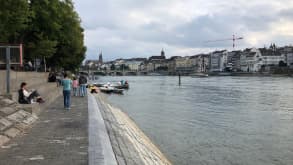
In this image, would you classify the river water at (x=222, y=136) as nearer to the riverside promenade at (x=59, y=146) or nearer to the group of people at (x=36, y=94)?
the group of people at (x=36, y=94)

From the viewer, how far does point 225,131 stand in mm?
28406

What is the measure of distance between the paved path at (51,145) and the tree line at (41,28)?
1363cm

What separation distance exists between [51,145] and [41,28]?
118 ft

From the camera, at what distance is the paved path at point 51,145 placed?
390 inches

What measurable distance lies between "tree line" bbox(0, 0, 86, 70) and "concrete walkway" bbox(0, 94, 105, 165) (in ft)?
45.0

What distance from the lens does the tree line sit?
28.7m

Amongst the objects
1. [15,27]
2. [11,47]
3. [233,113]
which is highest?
[15,27]

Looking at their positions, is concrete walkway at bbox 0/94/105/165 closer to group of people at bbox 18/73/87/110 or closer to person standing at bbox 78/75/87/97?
group of people at bbox 18/73/87/110

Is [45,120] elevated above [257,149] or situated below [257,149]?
above

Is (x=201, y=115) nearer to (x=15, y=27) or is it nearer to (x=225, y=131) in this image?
(x=225, y=131)

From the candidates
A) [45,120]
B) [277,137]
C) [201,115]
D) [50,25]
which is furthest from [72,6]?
[45,120]

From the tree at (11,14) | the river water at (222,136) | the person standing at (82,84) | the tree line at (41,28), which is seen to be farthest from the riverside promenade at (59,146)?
the person standing at (82,84)

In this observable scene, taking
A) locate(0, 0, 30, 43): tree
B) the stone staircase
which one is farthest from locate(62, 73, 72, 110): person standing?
locate(0, 0, 30, 43): tree

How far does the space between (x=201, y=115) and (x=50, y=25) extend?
61.7 feet
